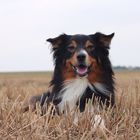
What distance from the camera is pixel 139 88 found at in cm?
872

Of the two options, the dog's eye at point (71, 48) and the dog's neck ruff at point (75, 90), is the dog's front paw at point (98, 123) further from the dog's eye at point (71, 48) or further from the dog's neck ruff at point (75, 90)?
the dog's eye at point (71, 48)

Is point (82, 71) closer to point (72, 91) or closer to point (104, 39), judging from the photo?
point (72, 91)

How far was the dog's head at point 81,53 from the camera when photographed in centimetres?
758

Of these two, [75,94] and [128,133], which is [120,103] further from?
[128,133]

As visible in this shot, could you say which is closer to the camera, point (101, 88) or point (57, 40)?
point (101, 88)

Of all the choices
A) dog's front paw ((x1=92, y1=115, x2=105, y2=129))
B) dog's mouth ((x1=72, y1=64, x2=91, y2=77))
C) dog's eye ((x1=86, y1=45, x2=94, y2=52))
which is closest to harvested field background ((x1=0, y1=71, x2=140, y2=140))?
dog's front paw ((x1=92, y1=115, x2=105, y2=129))

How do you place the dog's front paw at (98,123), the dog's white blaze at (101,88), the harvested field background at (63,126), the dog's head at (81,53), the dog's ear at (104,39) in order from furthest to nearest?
the dog's ear at (104,39) → the dog's white blaze at (101,88) → the dog's head at (81,53) → the dog's front paw at (98,123) → the harvested field background at (63,126)

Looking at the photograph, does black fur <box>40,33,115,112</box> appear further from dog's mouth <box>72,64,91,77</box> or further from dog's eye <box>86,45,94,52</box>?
dog's mouth <box>72,64,91,77</box>

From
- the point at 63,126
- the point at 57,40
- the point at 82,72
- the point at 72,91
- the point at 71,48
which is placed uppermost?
the point at 57,40

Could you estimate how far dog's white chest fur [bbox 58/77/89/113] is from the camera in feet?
25.4

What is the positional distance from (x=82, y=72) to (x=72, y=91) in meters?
0.40

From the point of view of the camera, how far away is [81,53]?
749 cm

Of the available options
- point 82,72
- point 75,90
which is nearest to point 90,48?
point 82,72

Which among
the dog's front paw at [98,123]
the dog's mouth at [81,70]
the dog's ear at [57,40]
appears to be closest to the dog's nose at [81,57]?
the dog's mouth at [81,70]
